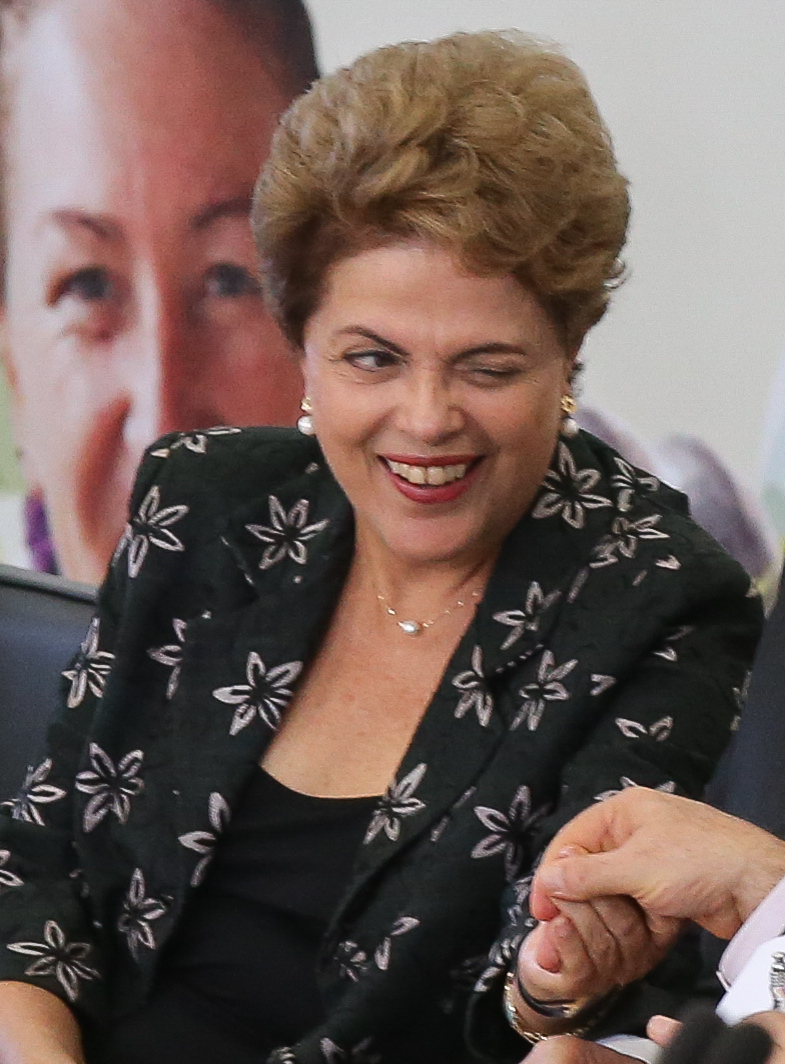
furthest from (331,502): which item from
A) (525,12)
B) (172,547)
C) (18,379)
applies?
(18,379)

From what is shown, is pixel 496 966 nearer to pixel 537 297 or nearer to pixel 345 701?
pixel 345 701

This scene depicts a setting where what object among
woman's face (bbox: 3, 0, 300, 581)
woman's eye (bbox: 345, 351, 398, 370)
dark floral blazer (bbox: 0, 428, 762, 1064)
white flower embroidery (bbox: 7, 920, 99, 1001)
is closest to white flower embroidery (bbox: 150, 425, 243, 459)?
dark floral blazer (bbox: 0, 428, 762, 1064)

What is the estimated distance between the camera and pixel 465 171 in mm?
1276

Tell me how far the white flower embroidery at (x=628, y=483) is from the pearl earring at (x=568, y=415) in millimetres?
65

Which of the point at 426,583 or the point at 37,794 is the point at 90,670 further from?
the point at 426,583

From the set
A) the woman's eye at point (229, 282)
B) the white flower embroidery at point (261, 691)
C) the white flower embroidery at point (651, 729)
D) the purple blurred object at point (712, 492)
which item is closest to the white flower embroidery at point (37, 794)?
the white flower embroidery at point (261, 691)

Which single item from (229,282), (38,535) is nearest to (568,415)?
(229,282)

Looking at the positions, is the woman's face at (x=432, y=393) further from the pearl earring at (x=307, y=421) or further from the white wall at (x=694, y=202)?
the white wall at (x=694, y=202)

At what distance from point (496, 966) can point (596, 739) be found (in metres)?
0.23

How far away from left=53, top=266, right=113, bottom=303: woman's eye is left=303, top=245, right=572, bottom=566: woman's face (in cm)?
114

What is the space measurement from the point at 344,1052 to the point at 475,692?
365 millimetres

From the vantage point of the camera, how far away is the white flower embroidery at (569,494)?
1430 mm

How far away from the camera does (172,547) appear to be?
1549mm

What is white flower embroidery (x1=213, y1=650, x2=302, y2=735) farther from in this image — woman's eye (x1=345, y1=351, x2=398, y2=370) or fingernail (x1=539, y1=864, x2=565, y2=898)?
fingernail (x1=539, y1=864, x2=565, y2=898)
